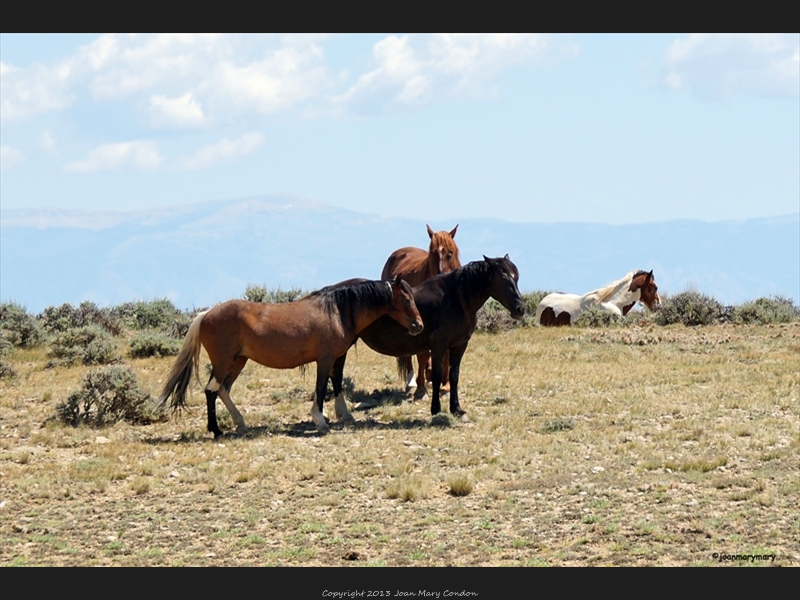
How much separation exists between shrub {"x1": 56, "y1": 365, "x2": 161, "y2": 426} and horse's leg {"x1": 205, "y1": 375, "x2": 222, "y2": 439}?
52.4 inches

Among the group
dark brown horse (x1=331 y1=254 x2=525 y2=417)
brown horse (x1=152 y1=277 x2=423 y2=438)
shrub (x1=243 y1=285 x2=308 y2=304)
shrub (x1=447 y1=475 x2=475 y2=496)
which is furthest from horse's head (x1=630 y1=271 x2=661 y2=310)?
shrub (x1=447 y1=475 x2=475 y2=496)

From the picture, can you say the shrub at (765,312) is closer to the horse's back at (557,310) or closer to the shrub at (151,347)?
the horse's back at (557,310)

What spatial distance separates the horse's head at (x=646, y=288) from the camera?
901 inches

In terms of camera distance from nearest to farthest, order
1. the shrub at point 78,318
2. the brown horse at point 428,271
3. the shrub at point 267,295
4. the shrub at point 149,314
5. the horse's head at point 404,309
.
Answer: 1. the horse's head at point 404,309
2. the brown horse at point 428,271
3. the shrub at point 78,318
4. the shrub at point 149,314
5. the shrub at point 267,295

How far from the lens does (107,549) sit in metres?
7.85

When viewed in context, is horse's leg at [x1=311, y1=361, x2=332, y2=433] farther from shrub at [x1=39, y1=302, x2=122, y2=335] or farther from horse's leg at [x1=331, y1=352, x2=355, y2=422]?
shrub at [x1=39, y1=302, x2=122, y2=335]

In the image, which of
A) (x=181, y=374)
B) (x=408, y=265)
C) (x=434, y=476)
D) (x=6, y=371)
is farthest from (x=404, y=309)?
(x=6, y=371)

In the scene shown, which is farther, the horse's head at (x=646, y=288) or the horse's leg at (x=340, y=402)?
the horse's head at (x=646, y=288)

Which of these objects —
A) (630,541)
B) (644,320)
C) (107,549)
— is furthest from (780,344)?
(107,549)

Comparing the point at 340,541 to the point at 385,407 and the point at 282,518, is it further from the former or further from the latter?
the point at 385,407

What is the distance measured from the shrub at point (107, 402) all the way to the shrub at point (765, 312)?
1387cm

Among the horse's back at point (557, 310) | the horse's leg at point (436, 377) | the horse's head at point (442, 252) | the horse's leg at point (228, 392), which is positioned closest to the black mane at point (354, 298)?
the horse's leg at point (436, 377)

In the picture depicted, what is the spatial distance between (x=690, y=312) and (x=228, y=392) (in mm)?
12851

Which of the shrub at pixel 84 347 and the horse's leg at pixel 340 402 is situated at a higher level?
the shrub at pixel 84 347
